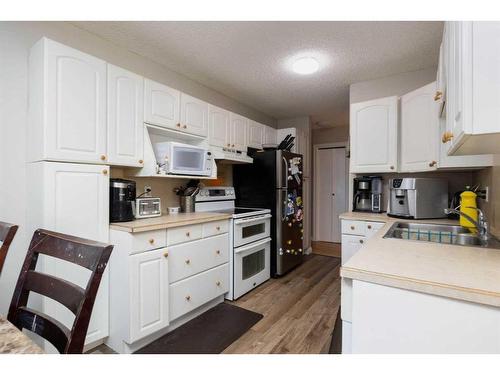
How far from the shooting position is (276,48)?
2213mm

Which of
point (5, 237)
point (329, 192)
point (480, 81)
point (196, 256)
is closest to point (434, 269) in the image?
point (480, 81)

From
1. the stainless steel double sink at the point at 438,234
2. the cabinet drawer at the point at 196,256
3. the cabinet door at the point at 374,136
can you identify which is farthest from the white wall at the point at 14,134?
the cabinet door at the point at 374,136

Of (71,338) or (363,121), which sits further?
(363,121)

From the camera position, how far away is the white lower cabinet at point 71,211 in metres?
1.54

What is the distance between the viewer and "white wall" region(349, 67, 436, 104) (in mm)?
2635

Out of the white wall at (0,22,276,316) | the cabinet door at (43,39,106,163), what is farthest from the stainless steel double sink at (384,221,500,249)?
the white wall at (0,22,276,316)

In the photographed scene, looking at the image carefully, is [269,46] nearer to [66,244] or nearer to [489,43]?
[489,43]

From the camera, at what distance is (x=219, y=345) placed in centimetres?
182

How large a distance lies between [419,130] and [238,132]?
6.07 feet

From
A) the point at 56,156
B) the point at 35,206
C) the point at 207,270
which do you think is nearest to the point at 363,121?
the point at 207,270

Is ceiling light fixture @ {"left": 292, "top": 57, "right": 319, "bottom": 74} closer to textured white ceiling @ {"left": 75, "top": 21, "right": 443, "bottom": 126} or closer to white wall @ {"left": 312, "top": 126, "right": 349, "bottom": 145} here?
textured white ceiling @ {"left": 75, "top": 21, "right": 443, "bottom": 126}
